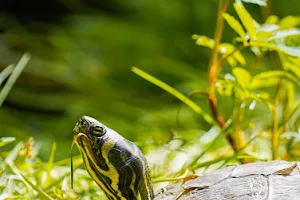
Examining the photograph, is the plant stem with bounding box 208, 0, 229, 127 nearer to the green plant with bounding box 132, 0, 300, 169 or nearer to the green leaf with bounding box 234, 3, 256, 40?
the green plant with bounding box 132, 0, 300, 169

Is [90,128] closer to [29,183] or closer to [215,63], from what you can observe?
[29,183]

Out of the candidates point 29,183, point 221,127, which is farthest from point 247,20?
point 29,183

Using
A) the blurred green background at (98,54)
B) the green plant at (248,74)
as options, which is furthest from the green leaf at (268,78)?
the blurred green background at (98,54)

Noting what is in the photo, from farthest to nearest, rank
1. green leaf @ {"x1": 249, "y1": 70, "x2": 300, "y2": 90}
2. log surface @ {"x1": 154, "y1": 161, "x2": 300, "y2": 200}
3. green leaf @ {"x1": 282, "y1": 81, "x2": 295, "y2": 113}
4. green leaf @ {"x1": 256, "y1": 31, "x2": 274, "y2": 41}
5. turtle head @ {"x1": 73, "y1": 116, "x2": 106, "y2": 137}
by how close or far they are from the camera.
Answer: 1. green leaf @ {"x1": 282, "y1": 81, "x2": 295, "y2": 113}
2. green leaf @ {"x1": 249, "y1": 70, "x2": 300, "y2": 90}
3. green leaf @ {"x1": 256, "y1": 31, "x2": 274, "y2": 41}
4. turtle head @ {"x1": 73, "y1": 116, "x2": 106, "y2": 137}
5. log surface @ {"x1": 154, "y1": 161, "x2": 300, "y2": 200}

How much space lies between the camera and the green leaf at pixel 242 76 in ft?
3.67

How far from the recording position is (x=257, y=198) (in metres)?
0.79

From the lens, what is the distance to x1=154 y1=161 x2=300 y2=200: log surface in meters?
0.80

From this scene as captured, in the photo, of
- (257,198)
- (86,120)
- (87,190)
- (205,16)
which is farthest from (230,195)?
(205,16)

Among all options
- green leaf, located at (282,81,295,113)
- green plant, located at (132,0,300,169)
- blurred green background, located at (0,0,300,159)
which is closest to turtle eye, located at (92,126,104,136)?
green plant, located at (132,0,300,169)

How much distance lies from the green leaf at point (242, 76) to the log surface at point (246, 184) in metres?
0.24

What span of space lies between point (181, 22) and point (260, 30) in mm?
1773

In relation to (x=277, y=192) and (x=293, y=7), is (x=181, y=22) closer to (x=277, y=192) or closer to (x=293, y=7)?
(x=293, y=7)

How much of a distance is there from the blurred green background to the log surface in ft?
4.13

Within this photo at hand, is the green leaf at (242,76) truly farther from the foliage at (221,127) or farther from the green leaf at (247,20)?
the green leaf at (247,20)
